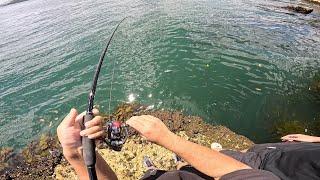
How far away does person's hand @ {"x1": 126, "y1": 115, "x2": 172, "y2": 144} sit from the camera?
3.76 metres

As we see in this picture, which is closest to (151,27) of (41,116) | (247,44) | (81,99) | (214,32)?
(214,32)

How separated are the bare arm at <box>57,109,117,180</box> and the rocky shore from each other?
313 cm

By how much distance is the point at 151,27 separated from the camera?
19609 mm

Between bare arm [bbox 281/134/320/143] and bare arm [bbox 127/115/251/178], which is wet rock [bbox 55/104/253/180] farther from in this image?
bare arm [bbox 127/115/251/178]

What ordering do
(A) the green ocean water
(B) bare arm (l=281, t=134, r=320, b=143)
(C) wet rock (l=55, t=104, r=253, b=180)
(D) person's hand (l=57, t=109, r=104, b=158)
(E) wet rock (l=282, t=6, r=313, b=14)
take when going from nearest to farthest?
(D) person's hand (l=57, t=109, r=104, b=158)
(B) bare arm (l=281, t=134, r=320, b=143)
(C) wet rock (l=55, t=104, r=253, b=180)
(A) the green ocean water
(E) wet rock (l=282, t=6, r=313, b=14)

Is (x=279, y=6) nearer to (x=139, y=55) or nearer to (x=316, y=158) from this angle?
(x=139, y=55)

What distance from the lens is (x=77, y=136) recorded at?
13.1ft

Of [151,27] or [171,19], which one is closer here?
[151,27]

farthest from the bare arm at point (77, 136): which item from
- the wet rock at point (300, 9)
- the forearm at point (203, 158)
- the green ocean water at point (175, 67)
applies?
the wet rock at point (300, 9)

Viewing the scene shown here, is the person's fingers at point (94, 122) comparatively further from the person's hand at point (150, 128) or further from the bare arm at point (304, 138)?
the bare arm at point (304, 138)

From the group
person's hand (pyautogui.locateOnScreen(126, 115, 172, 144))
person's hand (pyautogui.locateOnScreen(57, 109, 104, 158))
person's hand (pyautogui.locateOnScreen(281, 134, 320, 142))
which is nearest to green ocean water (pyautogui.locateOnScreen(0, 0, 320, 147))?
person's hand (pyautogui.locateOnScreen(281, 134, 320, 142))

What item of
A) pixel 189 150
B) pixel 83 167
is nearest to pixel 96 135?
pixel 83 167

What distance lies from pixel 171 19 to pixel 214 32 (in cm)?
386

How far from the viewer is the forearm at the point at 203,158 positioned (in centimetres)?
374
